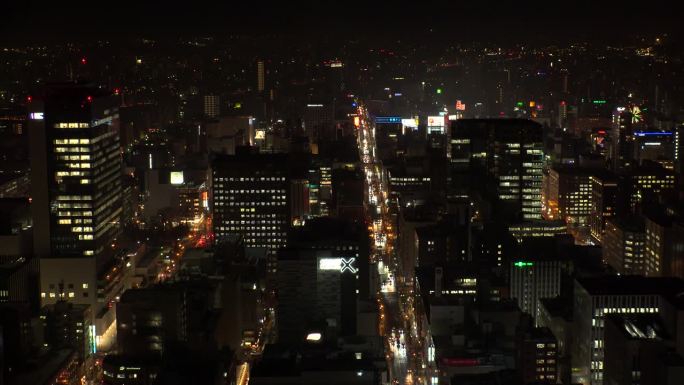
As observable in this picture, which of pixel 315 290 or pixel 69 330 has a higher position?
pixel 315 290

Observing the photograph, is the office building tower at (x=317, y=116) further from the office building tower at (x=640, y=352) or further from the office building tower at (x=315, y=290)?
the office building tower at (x=640, y=352)

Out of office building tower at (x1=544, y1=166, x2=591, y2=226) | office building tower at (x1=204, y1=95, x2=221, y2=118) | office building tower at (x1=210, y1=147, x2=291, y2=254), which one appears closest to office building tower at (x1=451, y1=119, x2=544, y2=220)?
office building tower at (x1=544, y1=166, x2=591, y2=226)

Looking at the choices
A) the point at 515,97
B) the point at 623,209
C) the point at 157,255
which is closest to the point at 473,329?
the point at 157,255

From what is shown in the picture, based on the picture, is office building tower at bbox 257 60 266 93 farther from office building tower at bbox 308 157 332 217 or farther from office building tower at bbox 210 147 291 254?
office building tower at bbox 210 147 291 254

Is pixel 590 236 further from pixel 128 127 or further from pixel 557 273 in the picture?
pixel 128 127

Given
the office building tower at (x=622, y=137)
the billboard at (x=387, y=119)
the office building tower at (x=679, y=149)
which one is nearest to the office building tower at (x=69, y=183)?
the office building tower at (x=622, y=137)

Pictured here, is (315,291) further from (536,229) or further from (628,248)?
(628,248)

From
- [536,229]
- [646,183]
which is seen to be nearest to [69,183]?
[536,229]
